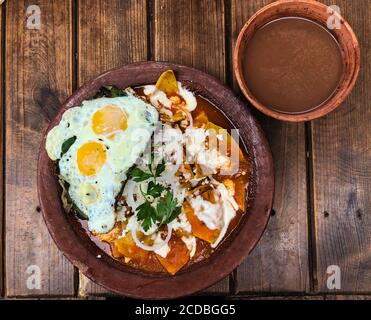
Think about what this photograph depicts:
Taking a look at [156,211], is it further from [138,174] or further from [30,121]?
[30,121]

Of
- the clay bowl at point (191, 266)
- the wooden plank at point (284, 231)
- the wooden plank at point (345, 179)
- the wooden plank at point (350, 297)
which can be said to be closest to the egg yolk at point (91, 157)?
the clay bowl at point (191, 266)

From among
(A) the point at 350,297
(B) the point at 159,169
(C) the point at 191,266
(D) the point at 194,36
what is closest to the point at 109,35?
(D) the point at 194,36

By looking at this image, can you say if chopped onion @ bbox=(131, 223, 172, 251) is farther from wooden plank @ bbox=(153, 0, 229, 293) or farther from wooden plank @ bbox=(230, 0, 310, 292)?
wooden plank @ bbox=(153, 0, 229, 293)

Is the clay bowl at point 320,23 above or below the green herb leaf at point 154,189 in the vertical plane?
above

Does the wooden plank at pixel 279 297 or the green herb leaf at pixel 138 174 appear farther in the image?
the wooden plank at pixel 279 297

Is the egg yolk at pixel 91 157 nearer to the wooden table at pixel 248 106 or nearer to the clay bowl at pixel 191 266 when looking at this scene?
the clay bowl at pixel 191 266

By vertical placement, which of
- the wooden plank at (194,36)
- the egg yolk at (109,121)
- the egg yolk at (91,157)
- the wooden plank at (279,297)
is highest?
the wooden plank at (194,36)
